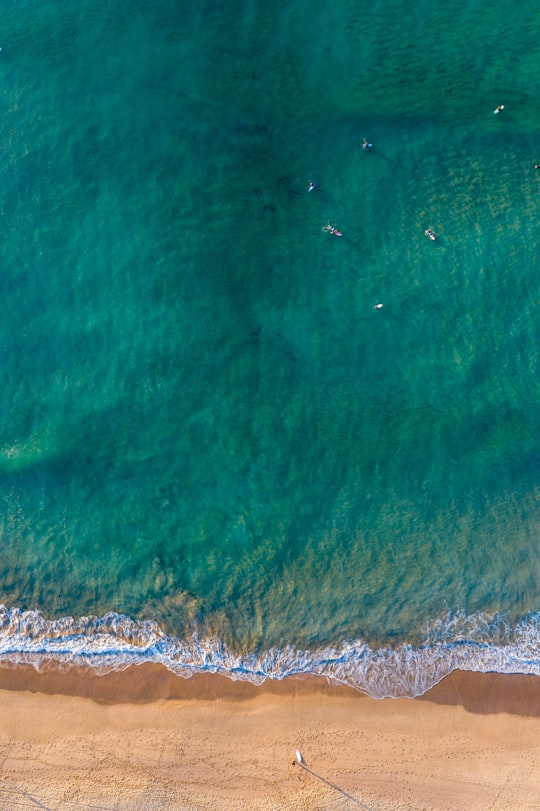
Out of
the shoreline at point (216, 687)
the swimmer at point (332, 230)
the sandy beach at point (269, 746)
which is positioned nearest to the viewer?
the sandy beach at point (269, 746)

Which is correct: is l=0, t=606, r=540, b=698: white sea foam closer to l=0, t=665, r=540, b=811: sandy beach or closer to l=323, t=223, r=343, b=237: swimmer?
l=0, t=665, r=540, b=811: sandy beach

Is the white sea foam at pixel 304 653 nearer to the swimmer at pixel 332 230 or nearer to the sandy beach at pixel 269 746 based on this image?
the sandy beach at pixel 269 746

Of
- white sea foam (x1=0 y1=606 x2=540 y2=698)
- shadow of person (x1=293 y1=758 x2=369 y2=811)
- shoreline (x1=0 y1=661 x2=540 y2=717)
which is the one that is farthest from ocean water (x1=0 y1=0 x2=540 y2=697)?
shadow of person (x1=293 y1=758 x2=369 y2=811)

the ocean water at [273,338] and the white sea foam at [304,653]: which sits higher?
the ocean water at [273,338]

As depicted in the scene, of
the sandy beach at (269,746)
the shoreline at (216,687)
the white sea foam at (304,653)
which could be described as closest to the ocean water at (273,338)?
the white sea foam at (304,653)

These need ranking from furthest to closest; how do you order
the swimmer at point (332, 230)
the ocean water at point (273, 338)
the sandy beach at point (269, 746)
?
the swimmer at point (332, 230) < the ocean water at point (273, 338) < the sandy beach at point (269, 746)

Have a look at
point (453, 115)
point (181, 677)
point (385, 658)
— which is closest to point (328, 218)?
point (453, 115)

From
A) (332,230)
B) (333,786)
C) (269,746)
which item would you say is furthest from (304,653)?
(332,230)
